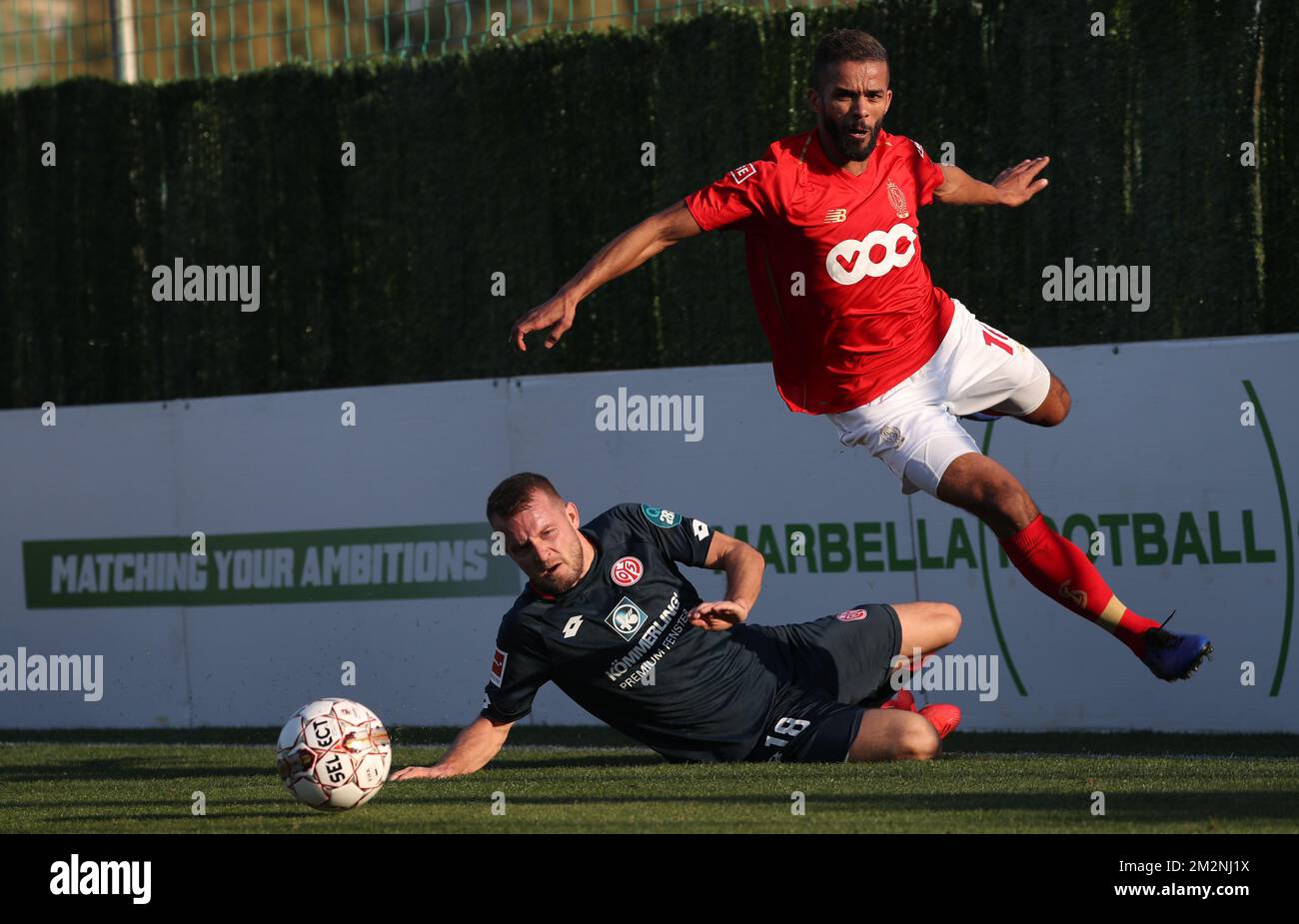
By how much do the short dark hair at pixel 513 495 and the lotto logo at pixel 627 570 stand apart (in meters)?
0.51

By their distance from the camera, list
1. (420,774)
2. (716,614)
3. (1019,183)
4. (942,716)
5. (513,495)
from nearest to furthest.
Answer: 1. (716,614)
2. (513,495)
3. (420,774)
4. (942,716)
5. (1019,183)

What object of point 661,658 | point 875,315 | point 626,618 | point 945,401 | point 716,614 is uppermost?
point 875,315

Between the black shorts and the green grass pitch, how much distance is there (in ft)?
0.71

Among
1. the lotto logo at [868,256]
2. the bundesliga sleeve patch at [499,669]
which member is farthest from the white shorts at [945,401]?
the bundesliga sleeve patch at [499,669]

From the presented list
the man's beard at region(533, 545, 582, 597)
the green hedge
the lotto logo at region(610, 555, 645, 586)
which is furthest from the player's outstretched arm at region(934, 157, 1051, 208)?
the man's beard at region(533, 545, 582, 597)

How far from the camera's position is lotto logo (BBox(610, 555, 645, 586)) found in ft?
23.2

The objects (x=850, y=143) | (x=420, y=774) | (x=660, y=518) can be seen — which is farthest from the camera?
(x=660, y=518)

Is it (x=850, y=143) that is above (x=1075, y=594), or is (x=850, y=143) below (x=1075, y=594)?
above

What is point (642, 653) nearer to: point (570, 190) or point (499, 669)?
point (499, 669)

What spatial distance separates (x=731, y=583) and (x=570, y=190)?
4977 millimetres

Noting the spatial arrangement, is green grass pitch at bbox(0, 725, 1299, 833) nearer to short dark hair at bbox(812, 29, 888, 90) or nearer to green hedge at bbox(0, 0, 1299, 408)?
short dark hair at bbox(812, 29, 888, 90)

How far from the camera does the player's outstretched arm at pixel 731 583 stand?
6.03 metres

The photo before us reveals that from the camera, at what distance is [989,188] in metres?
7.78

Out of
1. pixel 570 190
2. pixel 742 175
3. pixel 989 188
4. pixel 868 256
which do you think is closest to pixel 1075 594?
pixel 868 256
